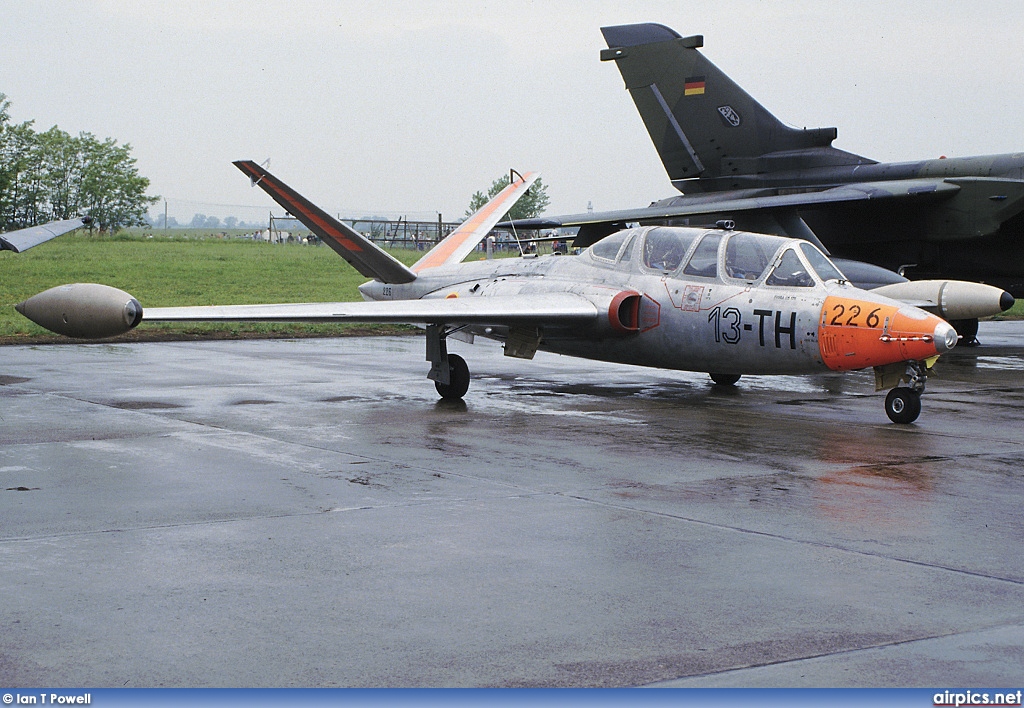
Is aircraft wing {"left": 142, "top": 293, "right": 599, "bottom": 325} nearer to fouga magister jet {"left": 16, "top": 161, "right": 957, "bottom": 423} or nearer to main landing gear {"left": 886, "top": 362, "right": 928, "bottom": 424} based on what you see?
fouga magister jet {"left": 16, "top": 161, "right": 957, "bottom": 423}

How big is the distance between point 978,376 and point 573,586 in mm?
12604

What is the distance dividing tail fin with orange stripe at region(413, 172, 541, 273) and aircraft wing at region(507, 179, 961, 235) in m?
3.99

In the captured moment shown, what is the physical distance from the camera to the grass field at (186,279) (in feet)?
77.4

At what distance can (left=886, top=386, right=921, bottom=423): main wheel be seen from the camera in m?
10.7

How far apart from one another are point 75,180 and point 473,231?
63678 millimetres

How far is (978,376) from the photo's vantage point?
15891mm

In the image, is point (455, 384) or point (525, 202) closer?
point (455, 384)

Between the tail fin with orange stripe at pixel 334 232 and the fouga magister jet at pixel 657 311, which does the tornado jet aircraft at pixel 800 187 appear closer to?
the fouga magister jet at pixel 657 311

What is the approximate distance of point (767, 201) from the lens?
20547 millimetres

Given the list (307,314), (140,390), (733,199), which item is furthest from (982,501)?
(733,199)

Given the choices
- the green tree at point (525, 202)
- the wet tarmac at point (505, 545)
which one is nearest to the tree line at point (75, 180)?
the green tree at point (525, 202)

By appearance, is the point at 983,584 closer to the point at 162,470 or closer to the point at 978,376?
the point at 162,470

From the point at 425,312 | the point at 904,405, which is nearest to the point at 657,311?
the point at 425,312

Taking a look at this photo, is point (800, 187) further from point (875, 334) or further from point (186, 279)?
point (186, 279)
